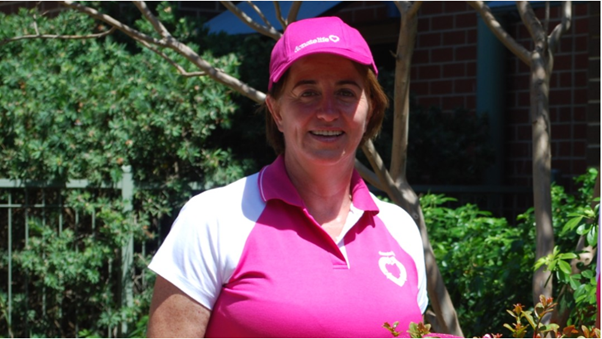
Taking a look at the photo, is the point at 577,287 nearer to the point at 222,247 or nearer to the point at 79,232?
the point at 222,247

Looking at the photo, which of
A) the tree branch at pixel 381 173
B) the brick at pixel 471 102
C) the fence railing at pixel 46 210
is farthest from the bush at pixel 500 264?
the brick at pixel 471 102

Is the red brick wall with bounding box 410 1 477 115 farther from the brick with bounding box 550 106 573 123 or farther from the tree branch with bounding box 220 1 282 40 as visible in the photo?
the tree branch with bounding box 220 1 282 40

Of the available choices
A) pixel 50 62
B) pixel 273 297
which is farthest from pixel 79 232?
pixel 273 297

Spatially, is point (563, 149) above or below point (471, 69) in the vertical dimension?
below

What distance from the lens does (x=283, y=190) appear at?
7.89ft

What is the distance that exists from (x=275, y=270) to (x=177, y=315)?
261mm

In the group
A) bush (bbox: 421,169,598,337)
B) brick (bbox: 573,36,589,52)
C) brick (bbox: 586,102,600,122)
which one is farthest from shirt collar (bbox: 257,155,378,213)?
brick (bbox: 573,36,589,52)

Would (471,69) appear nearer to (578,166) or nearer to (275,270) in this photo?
(578,166)

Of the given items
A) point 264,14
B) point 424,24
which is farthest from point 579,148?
point 264,14

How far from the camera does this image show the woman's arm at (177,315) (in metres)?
2.21

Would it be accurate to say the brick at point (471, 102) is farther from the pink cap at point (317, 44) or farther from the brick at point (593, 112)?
the pink cap at point (317, 44)

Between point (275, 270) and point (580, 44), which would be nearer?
point (275, 270)

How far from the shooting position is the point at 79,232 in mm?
5703

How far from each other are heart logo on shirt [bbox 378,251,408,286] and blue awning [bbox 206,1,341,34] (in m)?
5.06
